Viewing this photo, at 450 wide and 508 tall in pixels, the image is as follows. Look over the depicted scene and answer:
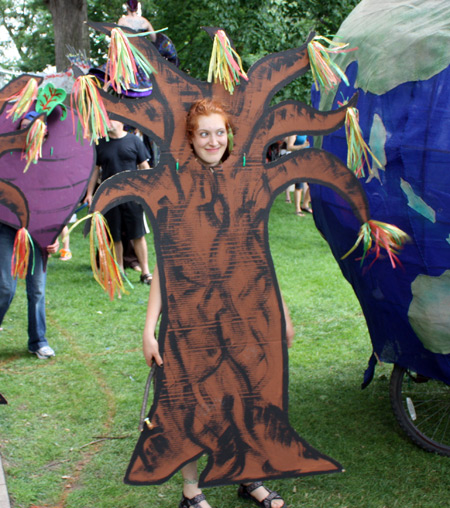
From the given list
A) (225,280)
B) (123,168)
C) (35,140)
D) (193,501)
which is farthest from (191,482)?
(123,168)

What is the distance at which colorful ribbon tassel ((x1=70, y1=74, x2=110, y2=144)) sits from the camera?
252 cm

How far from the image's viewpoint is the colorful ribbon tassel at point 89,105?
8.26 ft

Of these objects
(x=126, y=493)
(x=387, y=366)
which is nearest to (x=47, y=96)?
(x=126, y=493)

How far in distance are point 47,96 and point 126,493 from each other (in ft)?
6.64

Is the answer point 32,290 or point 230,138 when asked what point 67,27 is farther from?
point 230,138

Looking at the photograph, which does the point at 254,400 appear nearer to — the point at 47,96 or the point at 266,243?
the point at 266,243

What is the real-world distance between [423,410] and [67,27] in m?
10.3

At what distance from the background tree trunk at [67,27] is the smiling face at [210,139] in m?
10.1

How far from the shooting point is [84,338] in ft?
18.1

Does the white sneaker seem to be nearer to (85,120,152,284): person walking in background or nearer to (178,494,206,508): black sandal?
(85,120,152,284): person walking in background

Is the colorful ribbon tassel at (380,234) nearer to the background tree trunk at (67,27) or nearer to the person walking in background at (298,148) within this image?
the person walking in background at (298,148)

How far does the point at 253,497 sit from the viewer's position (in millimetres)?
3090

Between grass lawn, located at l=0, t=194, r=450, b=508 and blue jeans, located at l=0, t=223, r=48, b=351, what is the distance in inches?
8.6

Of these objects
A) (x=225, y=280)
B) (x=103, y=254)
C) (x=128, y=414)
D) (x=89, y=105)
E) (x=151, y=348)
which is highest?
(x=89, y=105)
